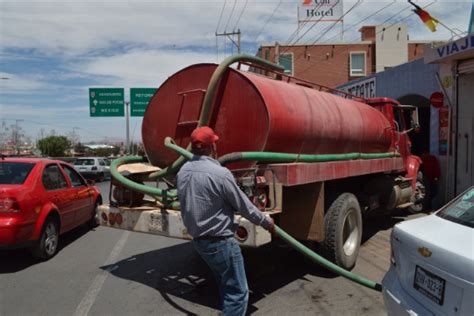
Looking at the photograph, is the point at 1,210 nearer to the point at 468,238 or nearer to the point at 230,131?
the point at 230,131

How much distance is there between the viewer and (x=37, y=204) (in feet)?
21.1

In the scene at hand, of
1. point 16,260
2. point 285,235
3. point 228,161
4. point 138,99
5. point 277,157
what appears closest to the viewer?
point 285,235

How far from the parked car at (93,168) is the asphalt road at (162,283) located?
867 inches

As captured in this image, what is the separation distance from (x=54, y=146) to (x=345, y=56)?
5447 cm

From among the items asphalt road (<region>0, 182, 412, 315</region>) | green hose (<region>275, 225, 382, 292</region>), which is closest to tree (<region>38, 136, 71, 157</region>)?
Result: asphalt road (<region>0, 182, 412, 315</region>)

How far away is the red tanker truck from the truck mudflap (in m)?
0.01

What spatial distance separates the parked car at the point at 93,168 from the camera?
28917 mm

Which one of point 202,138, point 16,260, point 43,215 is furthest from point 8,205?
point 202,138

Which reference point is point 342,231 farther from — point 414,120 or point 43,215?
point 414,120

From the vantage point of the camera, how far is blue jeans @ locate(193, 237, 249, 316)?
3643mm

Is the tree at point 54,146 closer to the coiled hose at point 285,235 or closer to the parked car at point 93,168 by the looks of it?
the parked car at point 93,168

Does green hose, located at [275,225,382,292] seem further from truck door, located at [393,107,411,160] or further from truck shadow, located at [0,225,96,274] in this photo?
truck door, located at [393,107,411,160]

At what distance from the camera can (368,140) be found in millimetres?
7727

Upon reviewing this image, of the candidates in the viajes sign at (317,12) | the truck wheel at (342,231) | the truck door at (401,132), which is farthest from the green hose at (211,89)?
the viajes sign at (317,12)
